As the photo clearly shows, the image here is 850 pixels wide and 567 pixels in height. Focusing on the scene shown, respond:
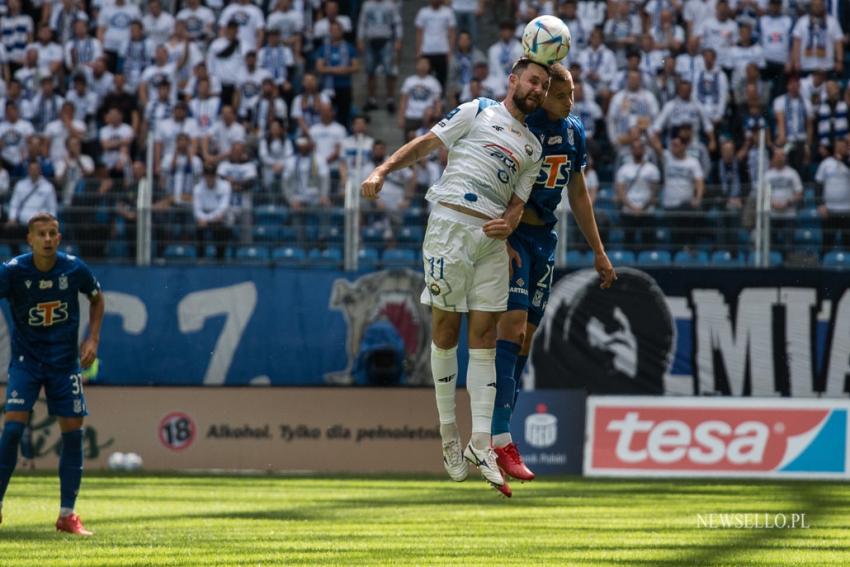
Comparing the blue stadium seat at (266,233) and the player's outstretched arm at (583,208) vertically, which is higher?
the player's outstretched arm at (583,208)

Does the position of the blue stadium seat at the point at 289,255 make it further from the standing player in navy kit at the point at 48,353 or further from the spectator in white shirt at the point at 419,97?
the standing player in navy kit at the point at 48,353

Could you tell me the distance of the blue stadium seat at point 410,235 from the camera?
1948 cm

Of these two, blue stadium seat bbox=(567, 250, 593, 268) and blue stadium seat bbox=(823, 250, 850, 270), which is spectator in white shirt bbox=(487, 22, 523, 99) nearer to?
blue stadium seat bbox=(567, 250, 593, 268)

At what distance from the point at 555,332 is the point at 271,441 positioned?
159 inches

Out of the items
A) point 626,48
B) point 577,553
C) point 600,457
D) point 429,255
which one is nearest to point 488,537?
point 577,553

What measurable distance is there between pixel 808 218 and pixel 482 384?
1011 centimetres

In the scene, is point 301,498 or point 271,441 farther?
point 271,441

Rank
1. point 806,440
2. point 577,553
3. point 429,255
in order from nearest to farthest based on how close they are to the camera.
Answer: point 429,255, point 577,553, point 806,440

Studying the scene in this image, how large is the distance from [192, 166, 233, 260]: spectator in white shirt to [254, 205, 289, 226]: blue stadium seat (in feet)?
1.45

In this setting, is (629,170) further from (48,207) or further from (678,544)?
(678,544)

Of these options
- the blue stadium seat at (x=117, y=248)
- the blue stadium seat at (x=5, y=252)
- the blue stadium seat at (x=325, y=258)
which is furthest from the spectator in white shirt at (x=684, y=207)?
the blue stadium seat at (x=5, y=252)

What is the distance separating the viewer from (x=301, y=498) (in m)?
15.7

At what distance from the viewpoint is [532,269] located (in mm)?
10148

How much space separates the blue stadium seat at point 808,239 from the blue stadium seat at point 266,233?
665cm
